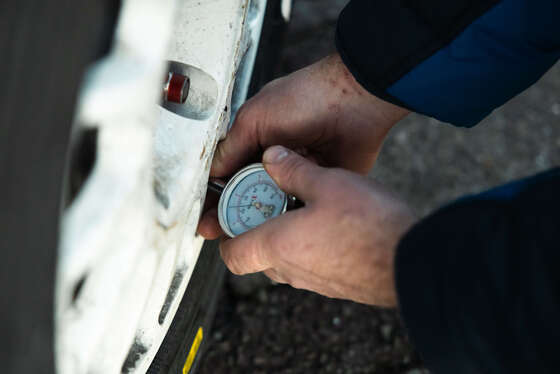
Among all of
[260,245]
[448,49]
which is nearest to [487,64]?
[448,49]

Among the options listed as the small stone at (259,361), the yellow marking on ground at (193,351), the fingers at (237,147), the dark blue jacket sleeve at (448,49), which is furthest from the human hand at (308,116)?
the small stone at (259,361)

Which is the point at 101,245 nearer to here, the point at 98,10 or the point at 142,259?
the point at 142,259

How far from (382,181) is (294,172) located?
1.10 metres

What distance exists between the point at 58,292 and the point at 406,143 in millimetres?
1871

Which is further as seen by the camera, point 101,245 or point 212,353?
point 212,353

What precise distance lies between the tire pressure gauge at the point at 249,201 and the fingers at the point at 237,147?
7 centimetres

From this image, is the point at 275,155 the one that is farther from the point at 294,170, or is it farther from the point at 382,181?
the point at 382,181

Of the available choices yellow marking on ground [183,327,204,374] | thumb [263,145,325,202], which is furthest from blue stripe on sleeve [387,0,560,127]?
yellow marking on ground [183,327,204,374]

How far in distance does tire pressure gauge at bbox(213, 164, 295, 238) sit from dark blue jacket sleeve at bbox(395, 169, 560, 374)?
460 millimetres

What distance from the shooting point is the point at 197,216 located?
1310 mm

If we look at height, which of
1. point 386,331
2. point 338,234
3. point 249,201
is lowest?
point 386,331

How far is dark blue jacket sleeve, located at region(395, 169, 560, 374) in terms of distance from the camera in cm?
92

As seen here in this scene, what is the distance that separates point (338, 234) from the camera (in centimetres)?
114

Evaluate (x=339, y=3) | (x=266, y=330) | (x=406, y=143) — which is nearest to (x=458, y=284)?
(x=266, y=330)
